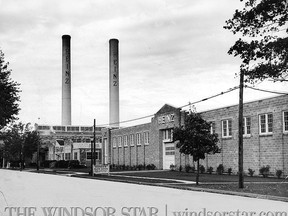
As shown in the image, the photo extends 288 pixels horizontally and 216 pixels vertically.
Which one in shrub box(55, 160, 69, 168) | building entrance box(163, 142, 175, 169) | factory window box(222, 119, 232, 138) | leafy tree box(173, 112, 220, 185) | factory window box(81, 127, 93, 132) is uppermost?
factory window box(81, 127, 93, 132)

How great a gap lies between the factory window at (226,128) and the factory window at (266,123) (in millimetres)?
5096

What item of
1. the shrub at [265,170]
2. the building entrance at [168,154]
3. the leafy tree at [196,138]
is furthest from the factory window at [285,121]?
the building entrance at [168,154]

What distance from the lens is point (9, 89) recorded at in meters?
45.9

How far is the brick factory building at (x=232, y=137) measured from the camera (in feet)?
133

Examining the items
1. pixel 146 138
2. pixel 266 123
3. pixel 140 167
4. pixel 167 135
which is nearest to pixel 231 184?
pixel 266 123

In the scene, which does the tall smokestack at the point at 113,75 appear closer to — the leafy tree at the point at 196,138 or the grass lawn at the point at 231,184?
the grass lawn at the point at 231,184

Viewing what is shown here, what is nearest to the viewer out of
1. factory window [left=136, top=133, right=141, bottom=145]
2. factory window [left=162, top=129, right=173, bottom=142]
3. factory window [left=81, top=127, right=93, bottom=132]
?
factory window [left=162, top=129, right=173, bottom=142]

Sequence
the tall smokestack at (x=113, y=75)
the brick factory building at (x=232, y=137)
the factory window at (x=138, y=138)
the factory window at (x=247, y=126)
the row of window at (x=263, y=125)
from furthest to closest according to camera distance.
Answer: the tall smokestack at (x=113, y=75) → the factory window at (x=138, y=138) → the factory window at (x=247, y=126) → the brick factory building at (x=232, y=137) → the row of window at (x=263, y=125)

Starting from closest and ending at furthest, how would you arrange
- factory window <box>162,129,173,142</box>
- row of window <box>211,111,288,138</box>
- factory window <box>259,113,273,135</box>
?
row of window <box>211,111,288,138</box> → factory window <box>259,113,273,135</box> → factory window <box>162,129,173,142</box>

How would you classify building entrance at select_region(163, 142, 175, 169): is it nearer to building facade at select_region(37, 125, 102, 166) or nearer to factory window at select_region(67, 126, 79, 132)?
building facade at select_region(37, 125, 102, 166)

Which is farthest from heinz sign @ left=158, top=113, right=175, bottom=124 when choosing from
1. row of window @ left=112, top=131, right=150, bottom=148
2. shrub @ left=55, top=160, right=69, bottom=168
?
shrub @ left=55, top=160, right=69, bottom=168

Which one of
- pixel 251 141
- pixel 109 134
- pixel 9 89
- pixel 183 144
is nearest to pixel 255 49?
pixel 183 144

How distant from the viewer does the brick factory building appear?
40594 mm

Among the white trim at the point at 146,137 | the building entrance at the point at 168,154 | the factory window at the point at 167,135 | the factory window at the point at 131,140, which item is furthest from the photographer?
the factory window at the point at 131,140
